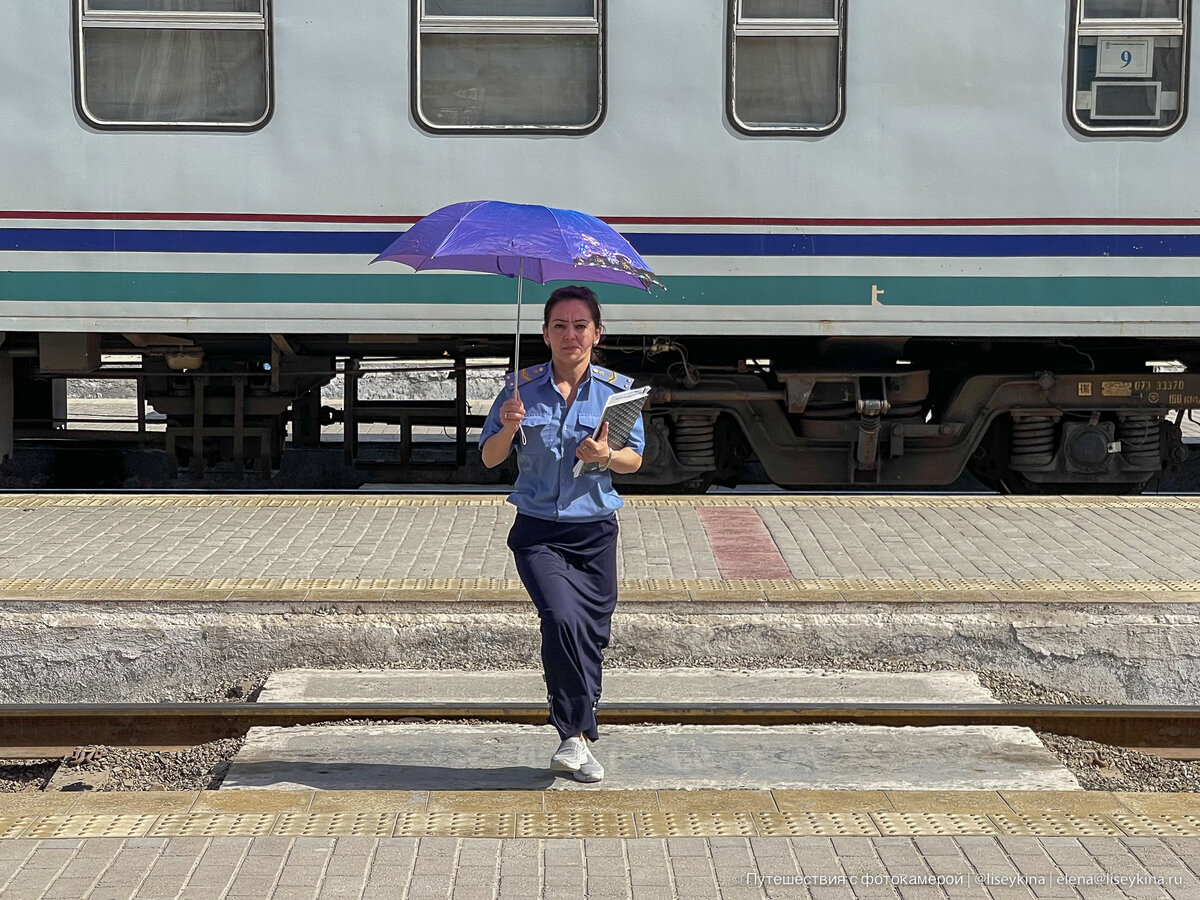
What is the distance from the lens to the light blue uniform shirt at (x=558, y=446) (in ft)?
13.6

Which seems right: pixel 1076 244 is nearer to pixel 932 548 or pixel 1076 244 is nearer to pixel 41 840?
pixel 932 548

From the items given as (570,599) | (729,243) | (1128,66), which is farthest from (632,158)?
(570,599)

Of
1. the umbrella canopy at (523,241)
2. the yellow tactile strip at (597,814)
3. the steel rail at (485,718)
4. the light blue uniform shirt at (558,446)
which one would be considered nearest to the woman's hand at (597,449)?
the light blue uniform shirt at (558,446)

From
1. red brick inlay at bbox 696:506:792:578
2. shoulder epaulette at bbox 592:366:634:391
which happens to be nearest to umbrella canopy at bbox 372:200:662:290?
shoulder epaulette at bbox 592:366:634:391

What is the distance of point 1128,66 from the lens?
800cm

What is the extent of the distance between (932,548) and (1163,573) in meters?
1.08

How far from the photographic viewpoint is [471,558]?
21.7 feet

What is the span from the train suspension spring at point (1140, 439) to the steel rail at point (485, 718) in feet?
13.3

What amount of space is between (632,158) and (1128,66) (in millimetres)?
2907

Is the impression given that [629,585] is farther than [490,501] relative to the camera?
No

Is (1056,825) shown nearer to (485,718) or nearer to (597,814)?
(597,814)

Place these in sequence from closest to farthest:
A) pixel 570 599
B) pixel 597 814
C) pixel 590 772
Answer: pixel 597 814
pixel 570 599
pixel 590 772

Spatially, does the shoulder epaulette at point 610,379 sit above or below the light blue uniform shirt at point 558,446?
above

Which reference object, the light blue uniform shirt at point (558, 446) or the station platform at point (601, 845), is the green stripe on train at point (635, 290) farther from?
the station platform at point (601, 845)
